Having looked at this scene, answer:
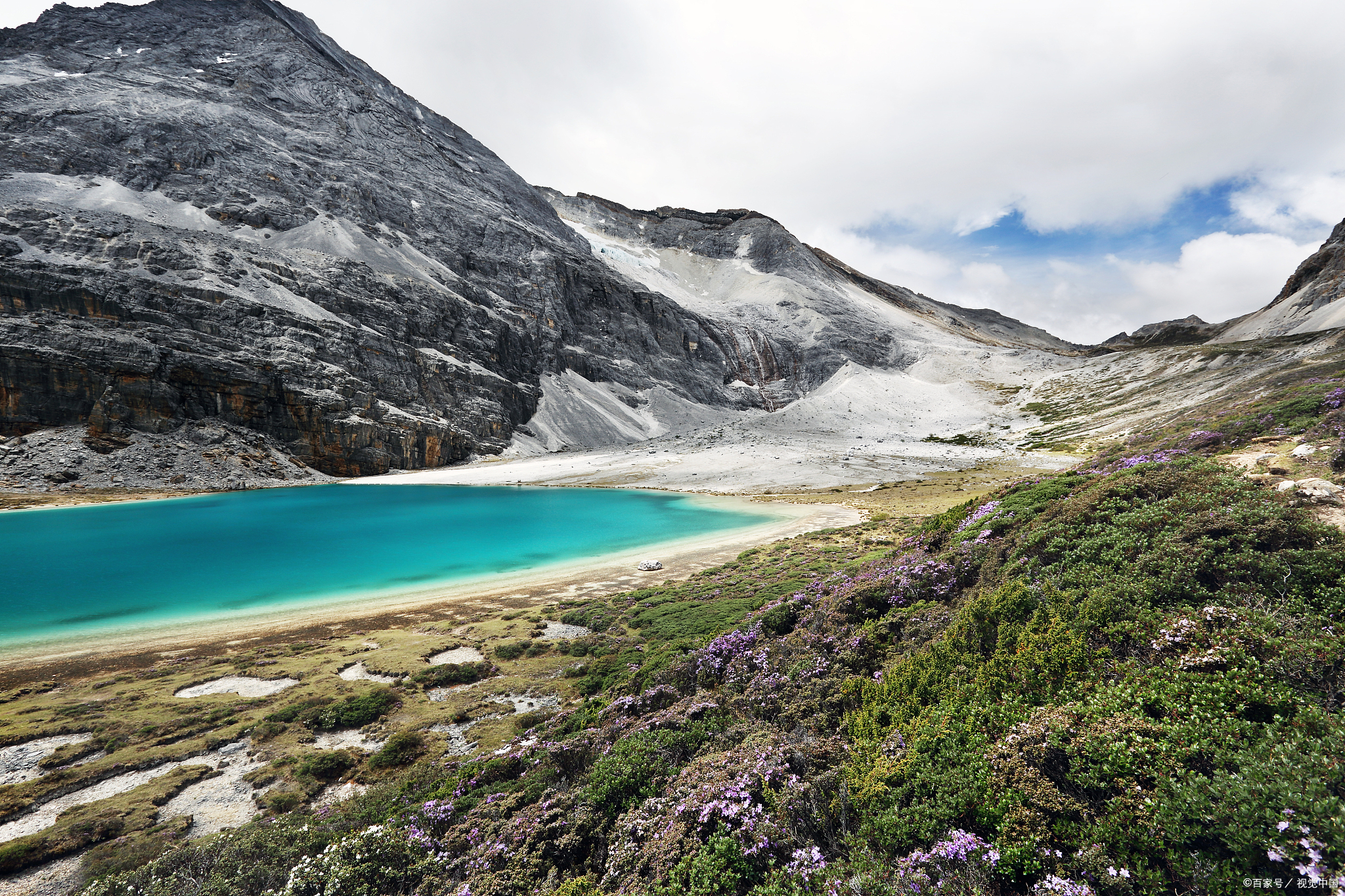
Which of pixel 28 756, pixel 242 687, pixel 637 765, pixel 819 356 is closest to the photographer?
pixel 637 765

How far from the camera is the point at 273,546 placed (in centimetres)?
3189

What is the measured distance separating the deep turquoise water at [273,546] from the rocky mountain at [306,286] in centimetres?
2345

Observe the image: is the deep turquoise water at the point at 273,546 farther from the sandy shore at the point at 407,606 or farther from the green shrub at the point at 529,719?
the green shrub at the point at 529,719

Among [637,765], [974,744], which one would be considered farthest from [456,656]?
[974,744]

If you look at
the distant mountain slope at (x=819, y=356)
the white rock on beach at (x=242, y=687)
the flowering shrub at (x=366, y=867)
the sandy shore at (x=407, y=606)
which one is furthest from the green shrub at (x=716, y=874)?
the distant mountain slope at (x=819, y=356)

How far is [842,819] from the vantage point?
4.84 m

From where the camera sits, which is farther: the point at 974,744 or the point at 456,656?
the point at 456,656

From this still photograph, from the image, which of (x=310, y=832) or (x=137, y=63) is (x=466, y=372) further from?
(x=137, y=63)

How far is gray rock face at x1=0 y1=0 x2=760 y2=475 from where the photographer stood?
63.8 meters

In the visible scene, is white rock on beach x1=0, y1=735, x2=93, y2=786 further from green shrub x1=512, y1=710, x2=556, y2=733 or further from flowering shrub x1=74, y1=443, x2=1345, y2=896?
green shrub x1=512, y1=710, x2=556, y2=733

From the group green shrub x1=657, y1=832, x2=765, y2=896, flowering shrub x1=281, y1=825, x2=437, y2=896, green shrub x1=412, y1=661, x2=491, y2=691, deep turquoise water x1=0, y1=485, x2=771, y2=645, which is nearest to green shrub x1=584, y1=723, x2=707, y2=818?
green shrub x1=657, y1=832, x2=765, y2=896

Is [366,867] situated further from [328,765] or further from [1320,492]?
[1320,492]

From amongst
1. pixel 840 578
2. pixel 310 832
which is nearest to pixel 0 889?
pixel 310 832

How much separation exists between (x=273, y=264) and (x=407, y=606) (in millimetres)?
94695
